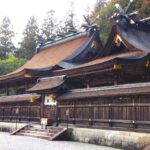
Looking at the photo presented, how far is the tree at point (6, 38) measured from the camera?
63156 mm

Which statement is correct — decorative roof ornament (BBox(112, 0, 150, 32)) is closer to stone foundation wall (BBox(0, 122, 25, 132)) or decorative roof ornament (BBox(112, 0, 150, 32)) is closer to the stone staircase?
the stone staircase

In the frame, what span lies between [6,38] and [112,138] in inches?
2070

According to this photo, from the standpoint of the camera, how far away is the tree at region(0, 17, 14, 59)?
63.2 metres

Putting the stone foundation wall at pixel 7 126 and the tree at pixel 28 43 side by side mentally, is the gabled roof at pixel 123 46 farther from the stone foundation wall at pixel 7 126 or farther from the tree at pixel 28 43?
the tree at pixel 28 43

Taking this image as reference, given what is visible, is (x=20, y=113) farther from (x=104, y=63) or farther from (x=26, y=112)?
(x=104, y=63)

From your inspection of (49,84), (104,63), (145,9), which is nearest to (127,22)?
(104,63)

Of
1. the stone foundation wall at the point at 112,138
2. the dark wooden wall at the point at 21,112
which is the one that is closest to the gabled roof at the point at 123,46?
the dark wooden wall at the point at 21,112

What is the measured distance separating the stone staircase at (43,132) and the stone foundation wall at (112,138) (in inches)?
28.0

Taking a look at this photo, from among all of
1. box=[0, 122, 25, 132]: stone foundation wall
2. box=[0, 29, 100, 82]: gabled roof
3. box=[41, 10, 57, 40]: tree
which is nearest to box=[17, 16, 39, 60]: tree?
box=[41, 10, 57, 40]: tree

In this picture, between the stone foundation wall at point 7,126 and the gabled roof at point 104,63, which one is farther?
the stone foundation wall at point 7,126

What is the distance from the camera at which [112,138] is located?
1533cm

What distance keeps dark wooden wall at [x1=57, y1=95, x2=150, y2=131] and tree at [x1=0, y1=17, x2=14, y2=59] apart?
145ft

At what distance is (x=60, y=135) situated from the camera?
1803cm

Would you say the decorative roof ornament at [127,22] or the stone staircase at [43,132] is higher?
the decorative roof ornament at [127,22]
